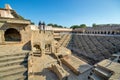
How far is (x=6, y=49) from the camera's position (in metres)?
Result: 6.03

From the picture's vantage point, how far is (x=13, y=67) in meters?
4.75

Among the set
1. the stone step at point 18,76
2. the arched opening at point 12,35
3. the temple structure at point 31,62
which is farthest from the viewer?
the arched opening at point 12,35

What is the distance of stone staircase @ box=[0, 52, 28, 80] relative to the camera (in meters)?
4.31

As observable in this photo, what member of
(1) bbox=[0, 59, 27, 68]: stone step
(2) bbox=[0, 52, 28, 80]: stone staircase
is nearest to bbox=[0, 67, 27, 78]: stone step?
(2) bbox=[0, 52, 28, 80]: stone staircase

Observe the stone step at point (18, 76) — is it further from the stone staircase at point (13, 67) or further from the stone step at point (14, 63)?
the stone step at point (14, 63)

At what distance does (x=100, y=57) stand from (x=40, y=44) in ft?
26.2

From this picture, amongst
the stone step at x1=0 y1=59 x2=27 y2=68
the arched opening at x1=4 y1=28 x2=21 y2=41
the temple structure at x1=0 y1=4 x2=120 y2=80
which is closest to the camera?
the temple structure at x1=0 y1=4 x2=120 y2=80

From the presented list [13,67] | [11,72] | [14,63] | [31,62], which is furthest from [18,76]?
[31,62]

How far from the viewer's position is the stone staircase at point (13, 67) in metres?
4.31

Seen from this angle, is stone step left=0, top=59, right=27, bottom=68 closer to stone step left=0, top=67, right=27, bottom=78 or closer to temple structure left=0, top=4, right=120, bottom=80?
temple structure left=0, top=4, right=120, bottom=80

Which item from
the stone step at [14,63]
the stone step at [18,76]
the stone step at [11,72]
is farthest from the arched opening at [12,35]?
the stone step at [18,76]

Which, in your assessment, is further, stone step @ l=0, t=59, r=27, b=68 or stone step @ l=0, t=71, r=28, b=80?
stone step @ l=0, t=59, r=27, b=68

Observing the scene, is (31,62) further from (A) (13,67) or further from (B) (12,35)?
(B) (12,35)

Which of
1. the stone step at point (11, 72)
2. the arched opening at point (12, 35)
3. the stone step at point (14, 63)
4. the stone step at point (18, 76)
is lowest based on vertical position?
the stone step at point (18, 76)
